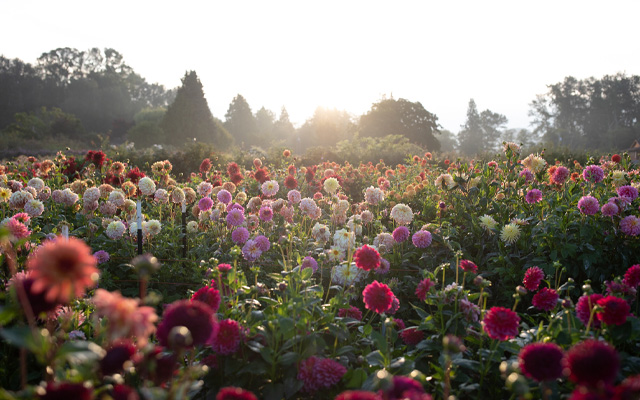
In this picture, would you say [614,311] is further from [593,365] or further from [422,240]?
[422,240]

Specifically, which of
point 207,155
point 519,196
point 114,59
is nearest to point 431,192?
point 519,196

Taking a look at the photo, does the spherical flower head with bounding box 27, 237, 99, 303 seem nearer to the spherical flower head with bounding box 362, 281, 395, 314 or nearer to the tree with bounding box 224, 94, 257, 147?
the spherical flower head with bounding box 362, 281, 395, 314

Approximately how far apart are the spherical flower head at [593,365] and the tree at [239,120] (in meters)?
45.5

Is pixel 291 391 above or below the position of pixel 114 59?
below

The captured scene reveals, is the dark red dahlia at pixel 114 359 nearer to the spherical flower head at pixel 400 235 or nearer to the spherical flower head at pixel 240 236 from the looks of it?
the spherical flower head at pixel 240 236

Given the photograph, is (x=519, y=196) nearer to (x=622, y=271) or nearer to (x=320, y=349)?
(x=622, y=271)

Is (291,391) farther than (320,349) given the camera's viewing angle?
No

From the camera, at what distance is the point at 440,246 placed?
3316 millimetres

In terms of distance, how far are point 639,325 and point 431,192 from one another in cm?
317

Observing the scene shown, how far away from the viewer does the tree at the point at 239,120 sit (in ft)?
149

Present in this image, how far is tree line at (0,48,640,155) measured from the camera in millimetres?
27672

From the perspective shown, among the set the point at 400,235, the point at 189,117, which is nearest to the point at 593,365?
the point at 400,235

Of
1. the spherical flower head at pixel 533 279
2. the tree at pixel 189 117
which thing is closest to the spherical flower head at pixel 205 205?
the spherical flower head at pixel 533 279

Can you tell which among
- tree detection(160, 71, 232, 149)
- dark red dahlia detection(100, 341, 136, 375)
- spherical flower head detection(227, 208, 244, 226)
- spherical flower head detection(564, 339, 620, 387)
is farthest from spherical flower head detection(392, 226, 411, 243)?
tree detection(160, 71, 232, 149)
